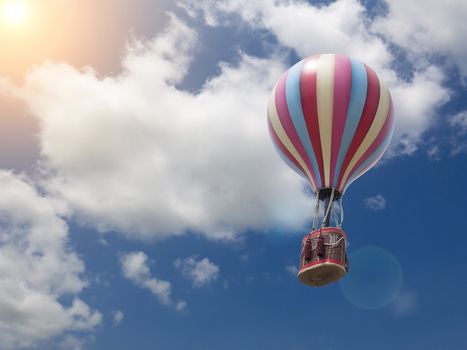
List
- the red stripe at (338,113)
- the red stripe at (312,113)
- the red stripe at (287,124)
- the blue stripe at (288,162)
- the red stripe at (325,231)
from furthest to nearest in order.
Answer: the blue stripe at (288,162) < the red stripe at (287,124) < the red stripe at (312,113) < the red stripe at (338,113) < the red stripe at (325,231)

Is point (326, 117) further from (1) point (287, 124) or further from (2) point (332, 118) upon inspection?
(1) point (287, 124)

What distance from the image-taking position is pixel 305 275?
2081 cm

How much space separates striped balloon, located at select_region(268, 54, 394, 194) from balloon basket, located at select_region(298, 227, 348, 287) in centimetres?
312

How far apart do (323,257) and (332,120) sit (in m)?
6.49

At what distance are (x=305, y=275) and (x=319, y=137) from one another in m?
6.34

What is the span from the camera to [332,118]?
23719 mm

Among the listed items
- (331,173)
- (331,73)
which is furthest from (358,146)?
(331,73)

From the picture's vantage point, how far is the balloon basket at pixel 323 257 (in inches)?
795

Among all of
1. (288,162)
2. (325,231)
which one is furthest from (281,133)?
(325,231)

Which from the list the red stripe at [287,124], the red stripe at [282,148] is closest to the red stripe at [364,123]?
the red stripe at [287,124]

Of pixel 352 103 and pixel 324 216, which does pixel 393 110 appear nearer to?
pixel 352 103

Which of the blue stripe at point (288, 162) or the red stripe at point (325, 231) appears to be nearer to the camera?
the red stripe at point (325, 231)

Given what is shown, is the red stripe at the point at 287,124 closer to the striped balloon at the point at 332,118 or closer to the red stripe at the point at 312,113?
the striped balloon at the point at 332,118

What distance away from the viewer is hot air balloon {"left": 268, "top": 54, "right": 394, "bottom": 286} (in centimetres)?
2372
